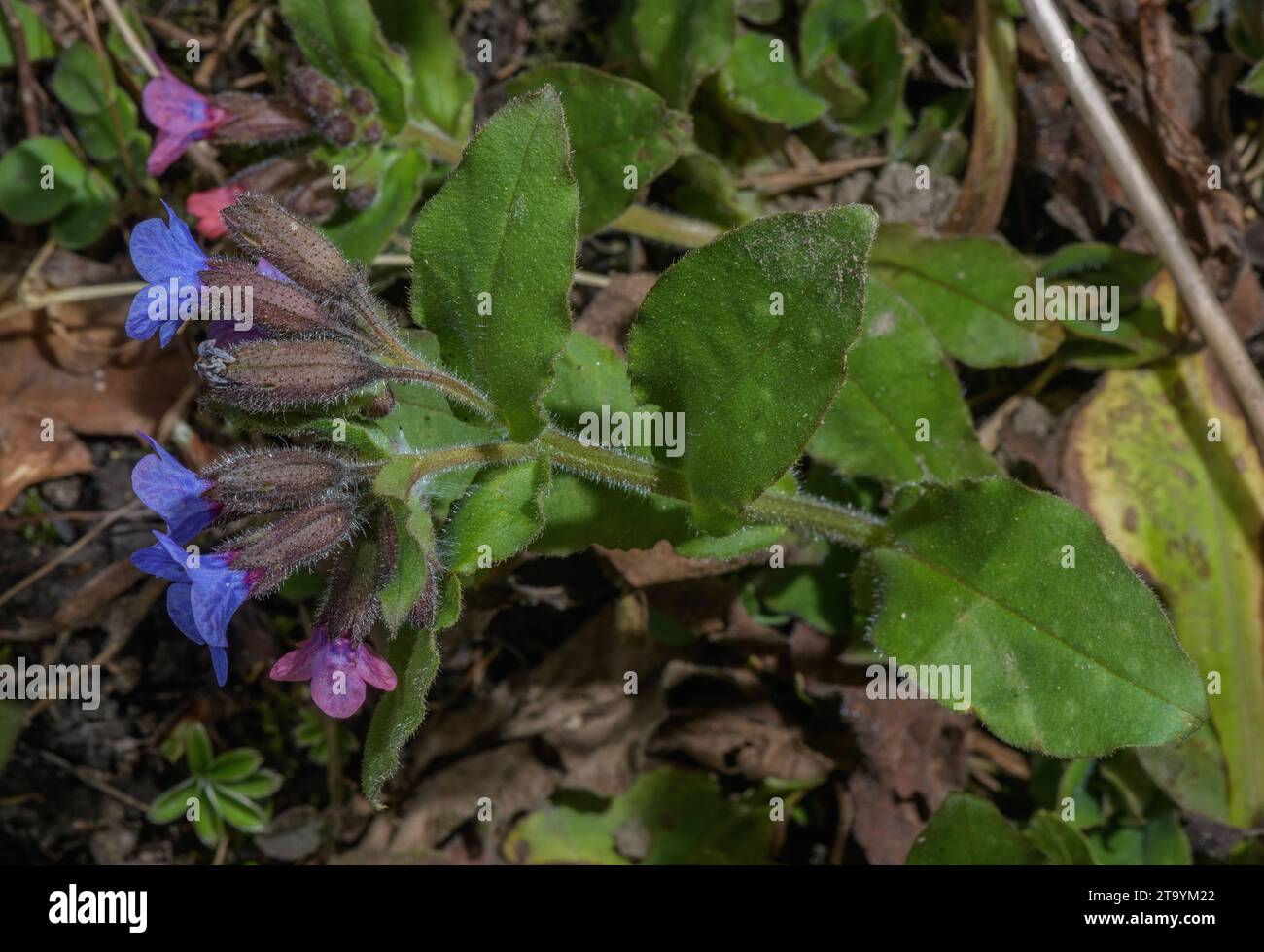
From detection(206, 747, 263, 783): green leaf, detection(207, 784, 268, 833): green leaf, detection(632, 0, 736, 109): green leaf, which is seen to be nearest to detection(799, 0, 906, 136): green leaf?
detection(632, 0, 736, 109): green leaf

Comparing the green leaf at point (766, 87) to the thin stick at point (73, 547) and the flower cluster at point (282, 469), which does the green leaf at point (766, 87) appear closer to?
the flower cluster at point (282, 469)

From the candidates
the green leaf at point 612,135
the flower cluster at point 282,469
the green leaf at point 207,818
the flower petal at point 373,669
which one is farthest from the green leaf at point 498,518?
the green leaf at point 207,818

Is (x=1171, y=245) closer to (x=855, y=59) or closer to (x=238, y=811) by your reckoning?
(x=855, y=59)

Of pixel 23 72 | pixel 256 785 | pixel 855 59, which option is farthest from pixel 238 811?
pixel 855 59

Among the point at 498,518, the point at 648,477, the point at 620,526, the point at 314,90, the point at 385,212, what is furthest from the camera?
the point at 385,212

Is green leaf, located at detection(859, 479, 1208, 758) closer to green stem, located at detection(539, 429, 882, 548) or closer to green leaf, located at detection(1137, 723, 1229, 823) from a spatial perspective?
green stem, located at detection(539, 429, 882, 548)

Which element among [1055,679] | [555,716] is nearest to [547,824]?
[555,716]

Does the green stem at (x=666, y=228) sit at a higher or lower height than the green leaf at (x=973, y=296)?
higher
